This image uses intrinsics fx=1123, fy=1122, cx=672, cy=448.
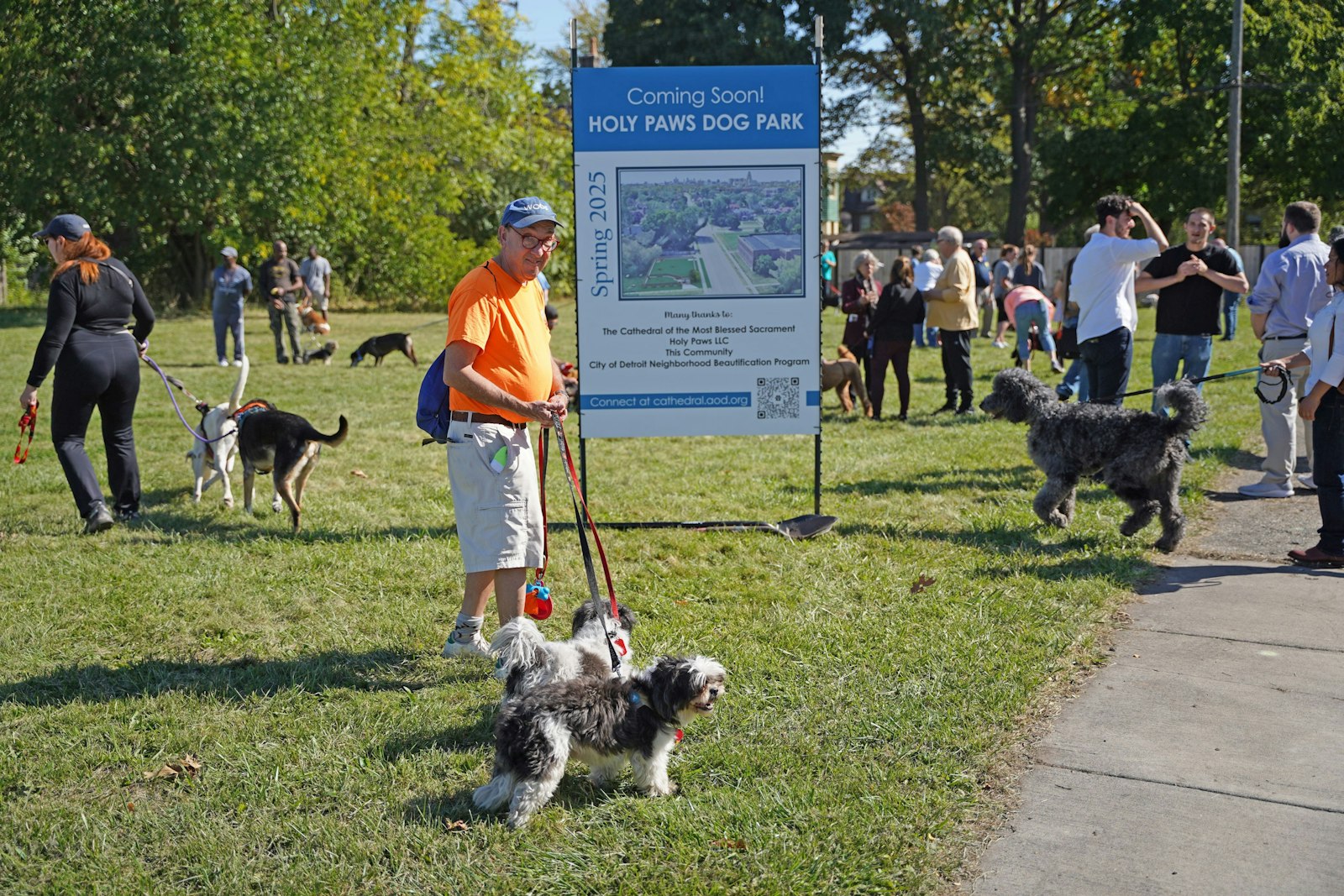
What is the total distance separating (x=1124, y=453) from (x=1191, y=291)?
2.53 m

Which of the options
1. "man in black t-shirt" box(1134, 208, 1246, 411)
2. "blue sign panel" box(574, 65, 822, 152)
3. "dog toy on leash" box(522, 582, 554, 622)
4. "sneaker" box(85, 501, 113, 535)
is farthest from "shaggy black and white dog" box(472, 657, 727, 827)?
"man in black t-shirt" box(1134, 208, 1246, 411)

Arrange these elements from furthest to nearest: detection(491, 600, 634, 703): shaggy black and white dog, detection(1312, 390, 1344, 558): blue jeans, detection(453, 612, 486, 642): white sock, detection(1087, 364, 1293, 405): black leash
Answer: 1. detection(1087, 364, 1293, 405): black leash
2. detection(1312, 390, 1344, 558): blue jeans
3. detection(453, 612, 486, 642): white sock
4. detection(491, 600, 634, 703): shaggy black and white dog

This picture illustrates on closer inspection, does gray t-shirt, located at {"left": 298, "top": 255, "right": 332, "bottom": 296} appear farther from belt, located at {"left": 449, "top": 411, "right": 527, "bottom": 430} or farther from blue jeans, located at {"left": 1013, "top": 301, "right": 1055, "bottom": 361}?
belt, located at {"left": 449, "top": 411, "right": 527, "bottom": 430}

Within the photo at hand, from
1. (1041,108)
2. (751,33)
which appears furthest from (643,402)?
(1041,108)

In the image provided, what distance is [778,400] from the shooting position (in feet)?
24.4

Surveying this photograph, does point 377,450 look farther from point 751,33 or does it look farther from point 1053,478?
point 751,33

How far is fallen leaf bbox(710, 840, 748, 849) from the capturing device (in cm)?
350

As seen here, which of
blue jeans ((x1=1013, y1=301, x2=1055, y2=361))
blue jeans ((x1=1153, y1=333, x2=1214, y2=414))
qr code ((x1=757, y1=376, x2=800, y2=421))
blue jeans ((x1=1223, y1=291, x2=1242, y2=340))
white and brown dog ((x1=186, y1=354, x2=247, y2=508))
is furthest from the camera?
blue jeans ((x1=1223, y1=291, x2=1242, y2=340))

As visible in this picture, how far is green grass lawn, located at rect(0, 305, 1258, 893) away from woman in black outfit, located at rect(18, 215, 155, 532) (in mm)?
481

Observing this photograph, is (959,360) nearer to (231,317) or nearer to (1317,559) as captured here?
(1317,559)

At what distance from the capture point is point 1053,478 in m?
7.23

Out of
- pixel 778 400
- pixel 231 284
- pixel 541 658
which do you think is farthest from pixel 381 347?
pixel 541 658

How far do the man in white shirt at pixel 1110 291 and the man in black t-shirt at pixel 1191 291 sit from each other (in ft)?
1.02

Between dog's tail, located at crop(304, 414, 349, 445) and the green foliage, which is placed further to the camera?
the green foliage
